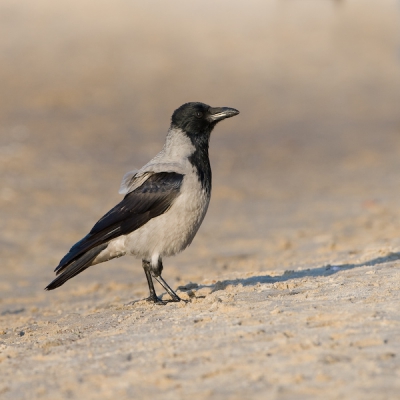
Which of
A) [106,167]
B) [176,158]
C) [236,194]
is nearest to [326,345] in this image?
[176,158]

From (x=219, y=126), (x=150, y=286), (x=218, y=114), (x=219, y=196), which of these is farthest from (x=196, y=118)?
(x=219, y=126)

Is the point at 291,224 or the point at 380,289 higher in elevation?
the point at 291,224

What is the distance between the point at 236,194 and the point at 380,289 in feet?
37.0

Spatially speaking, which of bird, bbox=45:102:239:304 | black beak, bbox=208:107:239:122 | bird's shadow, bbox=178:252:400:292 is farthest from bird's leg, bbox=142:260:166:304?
black beak, bbox=208:107:239:122

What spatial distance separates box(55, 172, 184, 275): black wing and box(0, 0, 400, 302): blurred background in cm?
212

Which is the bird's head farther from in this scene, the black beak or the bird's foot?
the bird's foot

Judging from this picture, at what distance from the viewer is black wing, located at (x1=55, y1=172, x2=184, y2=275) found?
621cm

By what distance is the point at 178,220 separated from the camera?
621 cm

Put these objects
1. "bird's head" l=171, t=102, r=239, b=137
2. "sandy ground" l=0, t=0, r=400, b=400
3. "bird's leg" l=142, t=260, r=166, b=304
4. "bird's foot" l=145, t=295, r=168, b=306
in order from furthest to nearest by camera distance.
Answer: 1. "bird's head" l=171, t=102, r=239, b=137
2. "bird's leg" l=142, t=260, r=166, b=304
3. "bird's foot" l=145, t=295, r=168, b=306
4. "sandy ground" l=0, t=0, r=400, b=400

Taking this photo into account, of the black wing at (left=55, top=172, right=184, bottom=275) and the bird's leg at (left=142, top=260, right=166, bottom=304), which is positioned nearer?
the black wing at (left=55, top=172, right=184, bottom=275)

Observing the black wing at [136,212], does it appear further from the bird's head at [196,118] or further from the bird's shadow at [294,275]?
the bird's shadow at [294,275]

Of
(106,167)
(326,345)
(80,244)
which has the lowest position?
(326,345)

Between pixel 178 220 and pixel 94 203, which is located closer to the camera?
pixel 178 220

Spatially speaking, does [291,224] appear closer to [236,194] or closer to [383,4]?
[236,194]
